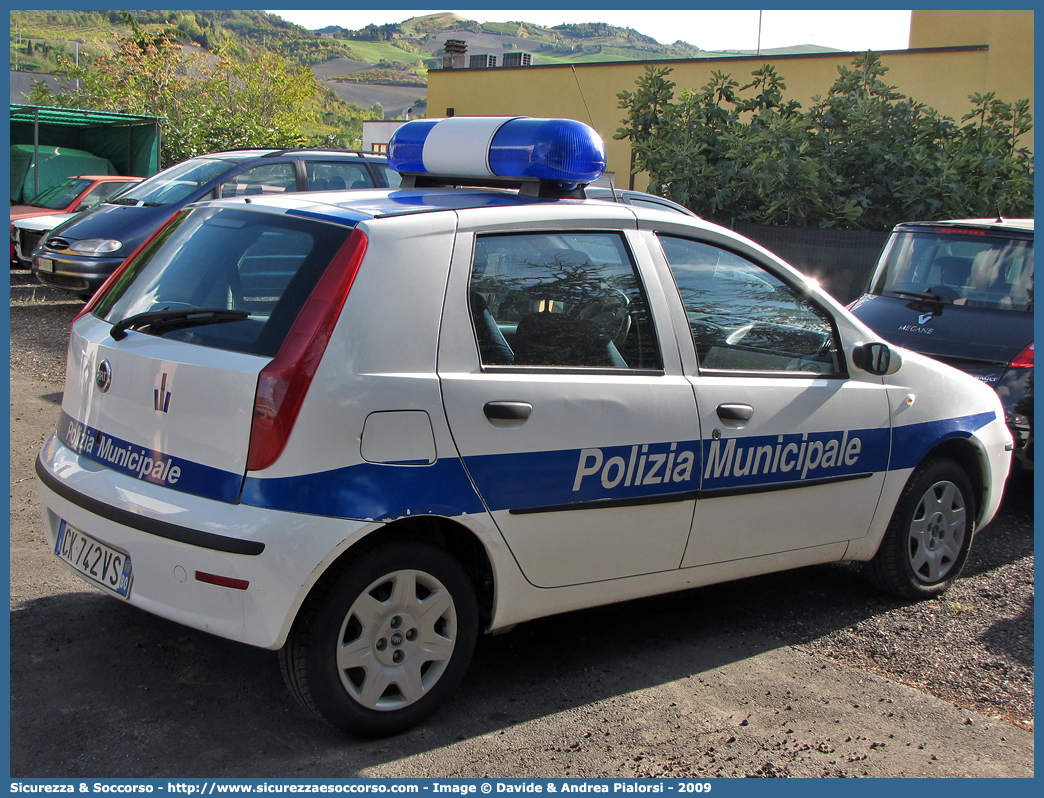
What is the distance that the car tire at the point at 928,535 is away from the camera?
436 cm

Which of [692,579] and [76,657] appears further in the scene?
[692,579]

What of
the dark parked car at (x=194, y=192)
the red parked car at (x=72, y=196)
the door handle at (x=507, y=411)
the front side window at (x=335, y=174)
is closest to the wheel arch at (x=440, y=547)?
the door handle at (x=507, y=411)

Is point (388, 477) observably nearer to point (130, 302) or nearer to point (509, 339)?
point (509, 339)

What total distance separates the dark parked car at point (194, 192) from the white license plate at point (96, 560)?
743cm

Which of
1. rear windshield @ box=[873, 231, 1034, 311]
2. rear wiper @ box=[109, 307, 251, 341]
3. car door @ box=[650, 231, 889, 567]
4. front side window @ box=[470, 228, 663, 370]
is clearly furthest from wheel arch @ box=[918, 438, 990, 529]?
rear wiper @ box=[109, 307, 251, 341]

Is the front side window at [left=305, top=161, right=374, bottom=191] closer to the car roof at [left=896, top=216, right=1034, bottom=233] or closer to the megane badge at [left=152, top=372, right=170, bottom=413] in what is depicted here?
the car roof at [left=896, top=216, right=1034, bottom=233]

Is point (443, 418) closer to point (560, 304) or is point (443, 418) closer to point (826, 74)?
point (560, 304)

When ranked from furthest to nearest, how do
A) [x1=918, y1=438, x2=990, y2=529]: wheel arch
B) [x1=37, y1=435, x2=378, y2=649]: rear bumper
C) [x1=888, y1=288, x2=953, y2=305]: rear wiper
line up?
[x1=888, y1=288, x2=953, y2=305]: rear wiper
[x1=918, y1=438, x2=990, y2=529]: wheel arch
[x1=37, y1=435, x2=378, y2=649]: rear bumper

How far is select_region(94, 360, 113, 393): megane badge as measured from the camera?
3168 mm

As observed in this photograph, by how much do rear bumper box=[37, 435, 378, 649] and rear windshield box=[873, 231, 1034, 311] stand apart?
5.13 meters

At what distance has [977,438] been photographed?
4.54 meters

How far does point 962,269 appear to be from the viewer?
6.64m
